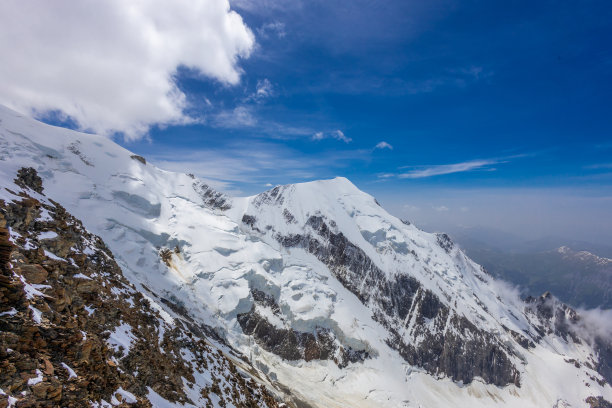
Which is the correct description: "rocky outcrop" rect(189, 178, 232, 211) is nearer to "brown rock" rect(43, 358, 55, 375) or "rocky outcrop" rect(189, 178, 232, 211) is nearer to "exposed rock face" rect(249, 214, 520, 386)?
"exposed rock face" rect(249, 214, 520, 386)

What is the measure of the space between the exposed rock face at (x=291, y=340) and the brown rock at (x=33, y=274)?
102247 millimetres

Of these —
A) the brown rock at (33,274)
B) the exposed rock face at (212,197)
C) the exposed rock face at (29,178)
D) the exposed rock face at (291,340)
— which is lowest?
the exposed rock face at (291,340)

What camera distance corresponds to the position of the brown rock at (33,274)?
11.8m

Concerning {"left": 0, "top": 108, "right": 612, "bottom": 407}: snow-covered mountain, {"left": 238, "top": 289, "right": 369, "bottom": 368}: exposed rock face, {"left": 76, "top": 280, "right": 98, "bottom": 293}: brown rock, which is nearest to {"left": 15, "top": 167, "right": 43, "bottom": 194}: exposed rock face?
{"left": 0, "top": 108, "right": 612, "bottom": 407}: snow-covered mountain

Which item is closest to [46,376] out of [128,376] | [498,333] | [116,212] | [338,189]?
[128,376]

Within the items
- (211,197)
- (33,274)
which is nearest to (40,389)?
(33,274)

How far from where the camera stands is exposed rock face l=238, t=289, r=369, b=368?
10662cm

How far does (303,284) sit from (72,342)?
121201 millimetres

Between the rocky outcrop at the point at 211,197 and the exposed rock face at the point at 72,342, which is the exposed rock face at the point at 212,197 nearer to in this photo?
the rocky outcrop at the point at 211,197

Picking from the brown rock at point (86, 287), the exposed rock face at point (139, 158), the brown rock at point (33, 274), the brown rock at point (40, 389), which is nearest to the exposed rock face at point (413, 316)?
the exposed rock face at point (139, 158)

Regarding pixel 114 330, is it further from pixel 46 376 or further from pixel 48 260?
pixel 46 376

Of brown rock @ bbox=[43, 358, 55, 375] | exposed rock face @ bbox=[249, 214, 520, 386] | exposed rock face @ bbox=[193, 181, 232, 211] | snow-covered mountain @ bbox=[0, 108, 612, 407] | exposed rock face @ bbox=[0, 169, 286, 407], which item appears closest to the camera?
exposed rock face @ bbox=[0, 169, 286, 407]

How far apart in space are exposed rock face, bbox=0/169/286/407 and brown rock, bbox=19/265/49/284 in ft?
0.11

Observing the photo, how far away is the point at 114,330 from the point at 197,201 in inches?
5220
